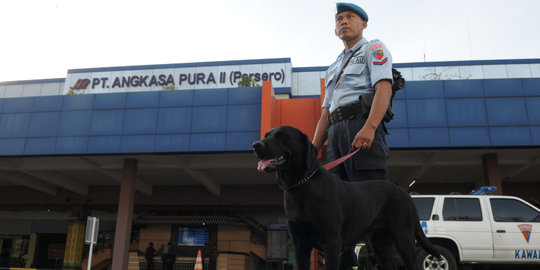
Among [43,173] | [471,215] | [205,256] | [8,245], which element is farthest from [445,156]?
[8,245]

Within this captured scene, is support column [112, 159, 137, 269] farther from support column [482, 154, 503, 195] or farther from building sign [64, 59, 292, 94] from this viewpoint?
support column [482, 154, 503, 195]

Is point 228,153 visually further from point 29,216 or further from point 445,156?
point 29,216

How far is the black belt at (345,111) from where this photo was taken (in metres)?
2.73

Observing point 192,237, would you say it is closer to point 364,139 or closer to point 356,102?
point 356,102

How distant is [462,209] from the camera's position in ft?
28.7

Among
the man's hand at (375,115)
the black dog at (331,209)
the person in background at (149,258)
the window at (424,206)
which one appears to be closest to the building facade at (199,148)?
the person in background at (149,258)

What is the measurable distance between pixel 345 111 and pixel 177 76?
26.4 metres

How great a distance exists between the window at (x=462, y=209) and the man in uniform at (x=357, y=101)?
6692 millimetres

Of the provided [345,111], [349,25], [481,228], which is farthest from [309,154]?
[481,228]

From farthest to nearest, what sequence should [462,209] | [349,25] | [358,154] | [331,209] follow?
[462,209] → [349,25] → [358,154] → [331,209]

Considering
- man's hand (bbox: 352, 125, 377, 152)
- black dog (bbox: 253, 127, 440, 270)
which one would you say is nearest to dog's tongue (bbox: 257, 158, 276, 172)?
black dog (bbox: 253, 127, 440, 270)

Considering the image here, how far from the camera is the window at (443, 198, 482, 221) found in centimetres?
863

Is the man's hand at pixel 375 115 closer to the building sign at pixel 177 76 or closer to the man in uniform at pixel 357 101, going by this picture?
the man in uniform at pixel 357 101

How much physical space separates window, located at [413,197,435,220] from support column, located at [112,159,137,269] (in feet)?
42.0
